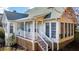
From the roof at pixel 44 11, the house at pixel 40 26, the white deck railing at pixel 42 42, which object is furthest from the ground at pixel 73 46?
the roof at pixel 44 11

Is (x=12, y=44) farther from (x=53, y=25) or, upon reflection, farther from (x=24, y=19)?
(x=53, y=25)

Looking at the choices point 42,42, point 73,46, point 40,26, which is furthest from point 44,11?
point 73,46

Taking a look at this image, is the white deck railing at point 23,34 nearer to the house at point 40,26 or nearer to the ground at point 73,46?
the house at point 40,26

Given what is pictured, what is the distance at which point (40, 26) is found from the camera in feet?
8.64

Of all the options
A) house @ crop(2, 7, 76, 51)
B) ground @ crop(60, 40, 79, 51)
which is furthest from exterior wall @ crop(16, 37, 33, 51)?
ground @ crop(60, 40, 79, 51)

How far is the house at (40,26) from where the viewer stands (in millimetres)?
2625

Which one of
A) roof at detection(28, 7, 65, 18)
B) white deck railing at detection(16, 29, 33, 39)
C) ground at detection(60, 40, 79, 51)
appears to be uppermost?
roof at detection(28, 7, 65, 18)

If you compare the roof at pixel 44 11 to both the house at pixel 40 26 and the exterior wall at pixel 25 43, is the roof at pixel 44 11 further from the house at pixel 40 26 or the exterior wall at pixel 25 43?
the exterior wall at pixel 25 43

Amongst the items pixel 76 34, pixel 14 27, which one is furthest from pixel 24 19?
pixel 76 34

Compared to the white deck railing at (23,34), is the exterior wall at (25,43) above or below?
below

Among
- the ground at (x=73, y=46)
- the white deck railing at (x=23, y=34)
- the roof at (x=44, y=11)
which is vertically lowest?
the ground at (x=73, y=46)

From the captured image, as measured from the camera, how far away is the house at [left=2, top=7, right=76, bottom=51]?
2.62 m

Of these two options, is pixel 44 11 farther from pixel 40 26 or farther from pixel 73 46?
pixel 73 46

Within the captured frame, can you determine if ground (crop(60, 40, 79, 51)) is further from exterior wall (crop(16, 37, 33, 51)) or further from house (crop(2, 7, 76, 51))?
exterior wall (crop(16, 37, 33, 51))
